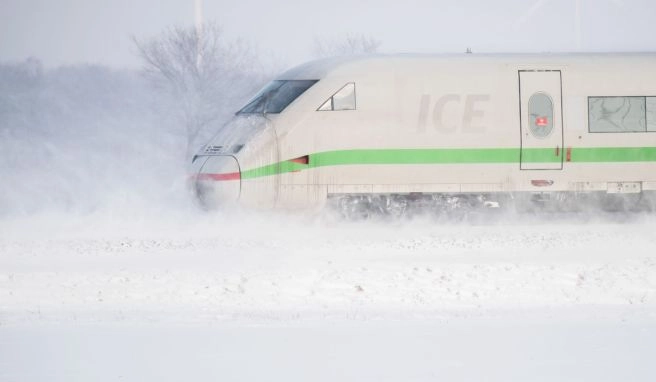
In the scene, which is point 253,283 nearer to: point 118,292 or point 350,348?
point 118,292

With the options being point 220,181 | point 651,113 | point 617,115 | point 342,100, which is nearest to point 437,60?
point 342,100

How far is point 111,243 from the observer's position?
16547 mm

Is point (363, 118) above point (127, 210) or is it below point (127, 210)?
above

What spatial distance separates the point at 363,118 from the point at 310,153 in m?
1.14

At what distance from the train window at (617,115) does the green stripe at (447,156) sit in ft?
1.24

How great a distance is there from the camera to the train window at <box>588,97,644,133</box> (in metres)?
19.7

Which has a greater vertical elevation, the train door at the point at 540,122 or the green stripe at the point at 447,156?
the train door at the point at 540,122

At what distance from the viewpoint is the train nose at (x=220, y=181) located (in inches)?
730

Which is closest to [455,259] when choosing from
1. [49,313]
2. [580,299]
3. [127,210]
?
[580,299]

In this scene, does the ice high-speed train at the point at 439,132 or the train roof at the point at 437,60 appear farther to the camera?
the train roof at the point at 437,60

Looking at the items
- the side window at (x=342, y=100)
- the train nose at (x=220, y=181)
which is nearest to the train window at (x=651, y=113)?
the side window at (x=342, y=100)

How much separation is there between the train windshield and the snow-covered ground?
6.43ft

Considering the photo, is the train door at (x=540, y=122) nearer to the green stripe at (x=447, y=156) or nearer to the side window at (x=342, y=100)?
the green stripe at (x=447, y=156)

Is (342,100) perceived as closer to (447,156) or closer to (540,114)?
(447,156)
